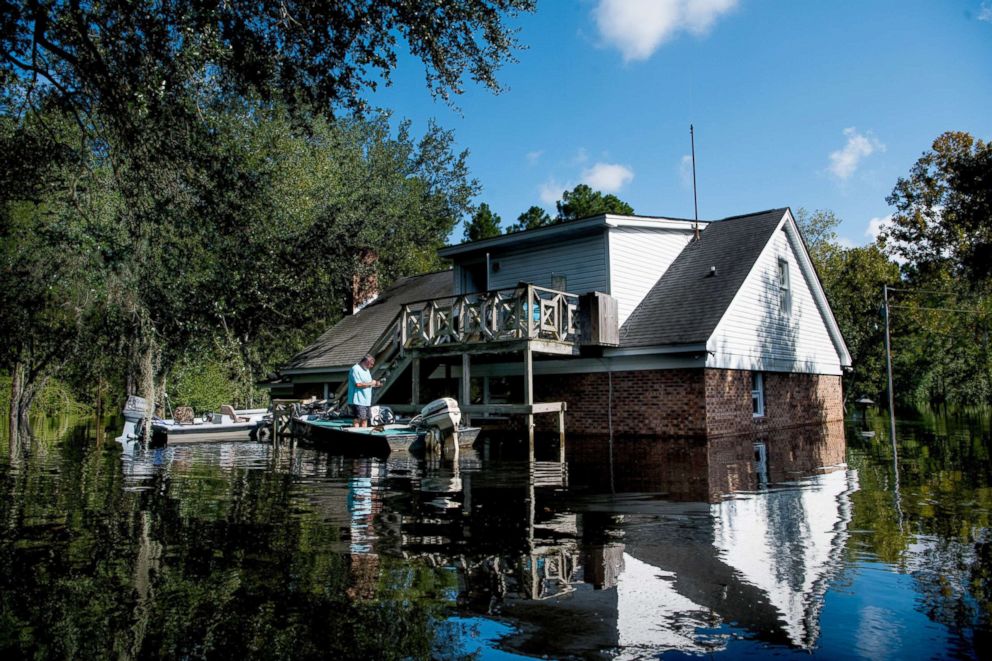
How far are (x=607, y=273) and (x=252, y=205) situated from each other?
10630 millimetres

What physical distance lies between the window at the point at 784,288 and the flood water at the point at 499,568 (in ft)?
41.1

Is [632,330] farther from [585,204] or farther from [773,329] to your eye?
[585,204]

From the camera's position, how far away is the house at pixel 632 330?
58.2 ft

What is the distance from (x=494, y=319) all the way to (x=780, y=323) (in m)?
9.54

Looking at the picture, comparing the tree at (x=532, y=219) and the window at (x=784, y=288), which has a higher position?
the tree at (x=532, y=219)

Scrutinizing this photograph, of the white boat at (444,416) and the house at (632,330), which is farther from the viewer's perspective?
the house at (632,330)

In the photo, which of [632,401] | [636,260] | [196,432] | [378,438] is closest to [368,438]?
[378,438]

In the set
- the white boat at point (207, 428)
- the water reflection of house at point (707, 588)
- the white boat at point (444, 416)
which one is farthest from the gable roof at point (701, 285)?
the white boat at point (207, 428)

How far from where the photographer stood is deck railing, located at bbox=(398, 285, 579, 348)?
56.8 ft

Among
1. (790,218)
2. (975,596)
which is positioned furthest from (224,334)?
(975,596)

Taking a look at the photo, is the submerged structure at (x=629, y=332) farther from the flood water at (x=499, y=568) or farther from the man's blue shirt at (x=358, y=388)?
the flood water at (x=499, y=568)

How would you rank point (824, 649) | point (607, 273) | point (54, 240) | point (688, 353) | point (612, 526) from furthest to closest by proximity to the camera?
1. point (607, 273)
2. point (688, 353)
3. point (54, 240)
4. point (612, 526)
5. point (824, 649)

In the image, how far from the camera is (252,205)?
11.6 metres

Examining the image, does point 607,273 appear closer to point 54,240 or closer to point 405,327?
point 405,327
